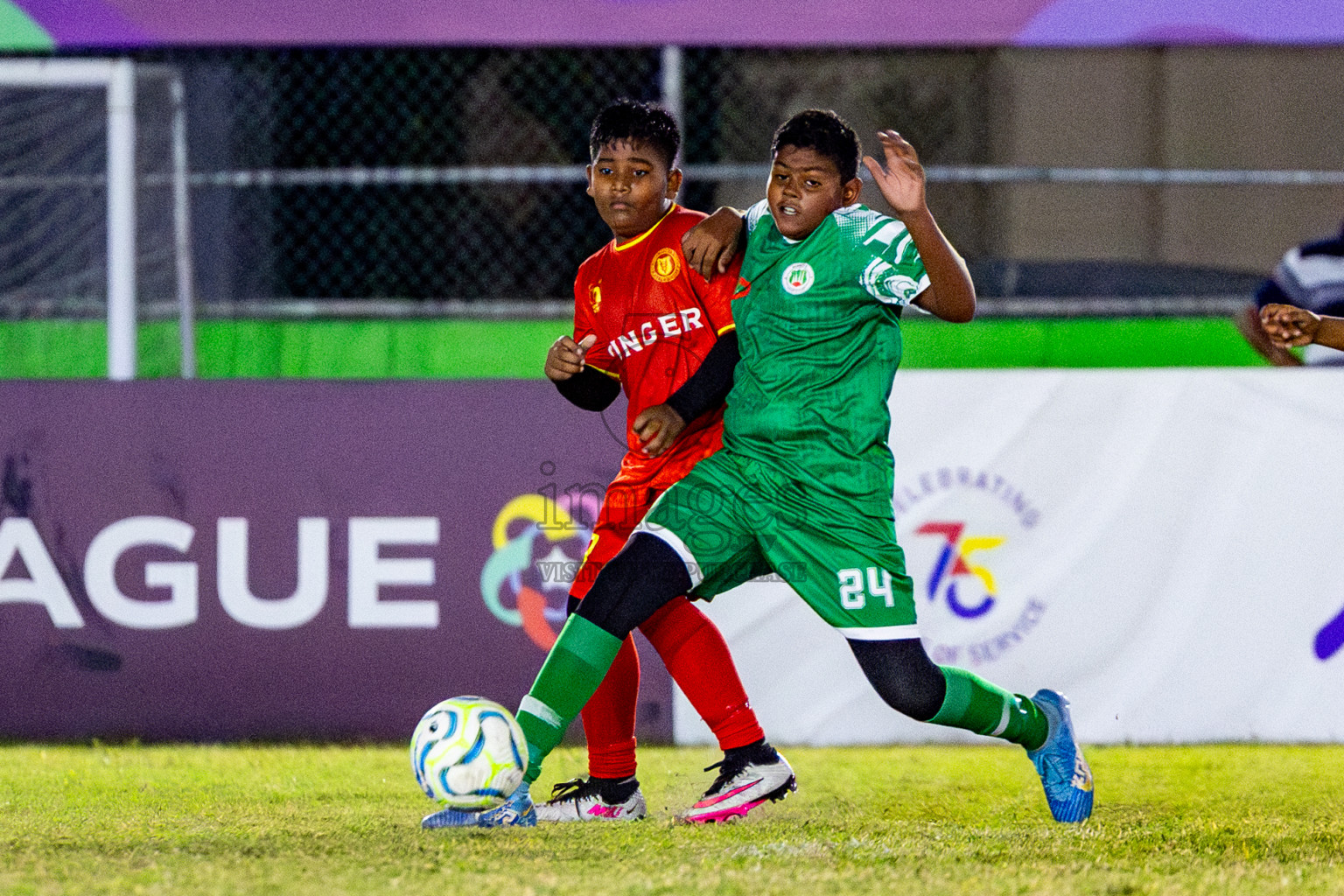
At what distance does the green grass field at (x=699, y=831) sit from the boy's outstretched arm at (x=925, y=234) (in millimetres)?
1149

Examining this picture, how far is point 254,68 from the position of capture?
312 inches

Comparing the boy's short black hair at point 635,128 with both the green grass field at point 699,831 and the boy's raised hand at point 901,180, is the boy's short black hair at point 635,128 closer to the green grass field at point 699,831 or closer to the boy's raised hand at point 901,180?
the boy's raised hand at point 901,180

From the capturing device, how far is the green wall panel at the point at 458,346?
736 cm

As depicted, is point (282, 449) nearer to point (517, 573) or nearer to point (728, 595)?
point (517, 573)

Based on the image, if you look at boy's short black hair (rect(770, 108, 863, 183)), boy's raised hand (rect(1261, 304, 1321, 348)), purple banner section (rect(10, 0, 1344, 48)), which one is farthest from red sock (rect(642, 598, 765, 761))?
purple banner section (rect(10, 0, 1344, 48))

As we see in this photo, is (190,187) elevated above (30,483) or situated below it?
above

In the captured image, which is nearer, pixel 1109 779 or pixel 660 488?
pixel 660 488

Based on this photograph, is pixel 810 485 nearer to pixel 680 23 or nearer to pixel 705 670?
pixel 705 670

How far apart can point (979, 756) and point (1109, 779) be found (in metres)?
0.60

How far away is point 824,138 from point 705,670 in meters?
1.29

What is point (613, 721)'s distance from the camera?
402 cm

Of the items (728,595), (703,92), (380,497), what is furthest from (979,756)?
(703,92)

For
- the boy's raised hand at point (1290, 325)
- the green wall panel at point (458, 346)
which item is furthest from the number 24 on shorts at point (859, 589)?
the green wall panel at point (458, 346)

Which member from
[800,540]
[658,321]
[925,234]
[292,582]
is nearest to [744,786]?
[800,540]
